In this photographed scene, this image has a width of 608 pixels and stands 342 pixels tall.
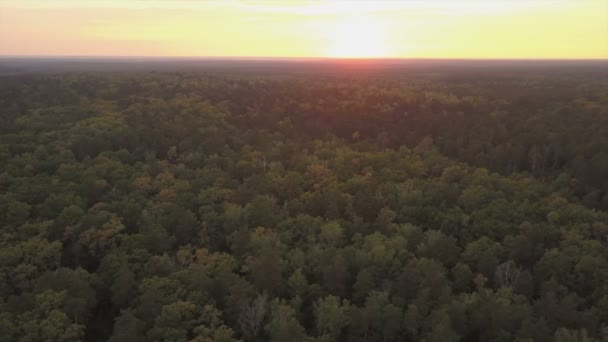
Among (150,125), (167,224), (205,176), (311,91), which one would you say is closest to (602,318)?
(167,224)

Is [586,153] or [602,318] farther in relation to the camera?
[586,153]

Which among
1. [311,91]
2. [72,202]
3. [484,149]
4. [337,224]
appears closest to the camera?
[337,224]

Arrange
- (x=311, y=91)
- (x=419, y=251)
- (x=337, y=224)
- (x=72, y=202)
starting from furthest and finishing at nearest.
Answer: (x=311, y=91), (x=72, y=202), (x=337, y=224), (x=419, y=251)

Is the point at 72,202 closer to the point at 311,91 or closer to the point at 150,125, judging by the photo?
the point at 150,125

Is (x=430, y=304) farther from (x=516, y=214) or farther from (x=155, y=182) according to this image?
(x=155, y=182)

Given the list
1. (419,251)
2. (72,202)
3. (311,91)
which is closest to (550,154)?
(419,251)

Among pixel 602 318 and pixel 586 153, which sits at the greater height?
pixel 586 153
